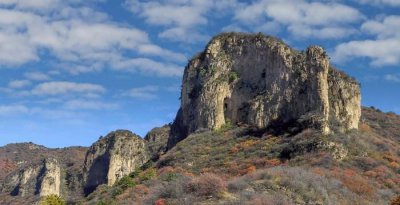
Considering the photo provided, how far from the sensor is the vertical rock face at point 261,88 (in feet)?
221

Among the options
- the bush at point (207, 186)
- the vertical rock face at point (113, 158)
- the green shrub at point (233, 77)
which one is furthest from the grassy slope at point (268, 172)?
the vertical rock face at point (113, 158)

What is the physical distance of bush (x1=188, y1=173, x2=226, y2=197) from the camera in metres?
30.4

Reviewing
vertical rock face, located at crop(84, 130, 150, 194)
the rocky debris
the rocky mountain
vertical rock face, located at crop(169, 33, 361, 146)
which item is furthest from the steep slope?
vertical rock face, located at crop(169, 33, 361, 146)

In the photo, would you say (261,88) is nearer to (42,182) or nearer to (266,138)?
(266,138)

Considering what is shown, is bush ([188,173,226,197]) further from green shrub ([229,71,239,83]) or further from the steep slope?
the steep slope

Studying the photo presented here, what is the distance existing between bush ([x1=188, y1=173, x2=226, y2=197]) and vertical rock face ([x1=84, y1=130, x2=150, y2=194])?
79988mm

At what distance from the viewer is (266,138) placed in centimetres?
6781

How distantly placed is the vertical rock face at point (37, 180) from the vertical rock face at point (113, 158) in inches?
481

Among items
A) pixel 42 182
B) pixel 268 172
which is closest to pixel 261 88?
pixel 268 172

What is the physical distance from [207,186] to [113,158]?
8441 cm

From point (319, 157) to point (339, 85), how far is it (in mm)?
20173

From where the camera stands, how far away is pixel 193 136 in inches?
3034

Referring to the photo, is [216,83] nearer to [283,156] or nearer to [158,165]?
[158,165]

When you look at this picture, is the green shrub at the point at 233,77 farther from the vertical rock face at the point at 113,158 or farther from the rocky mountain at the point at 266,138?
the vertical rock face at the point at 113,158
